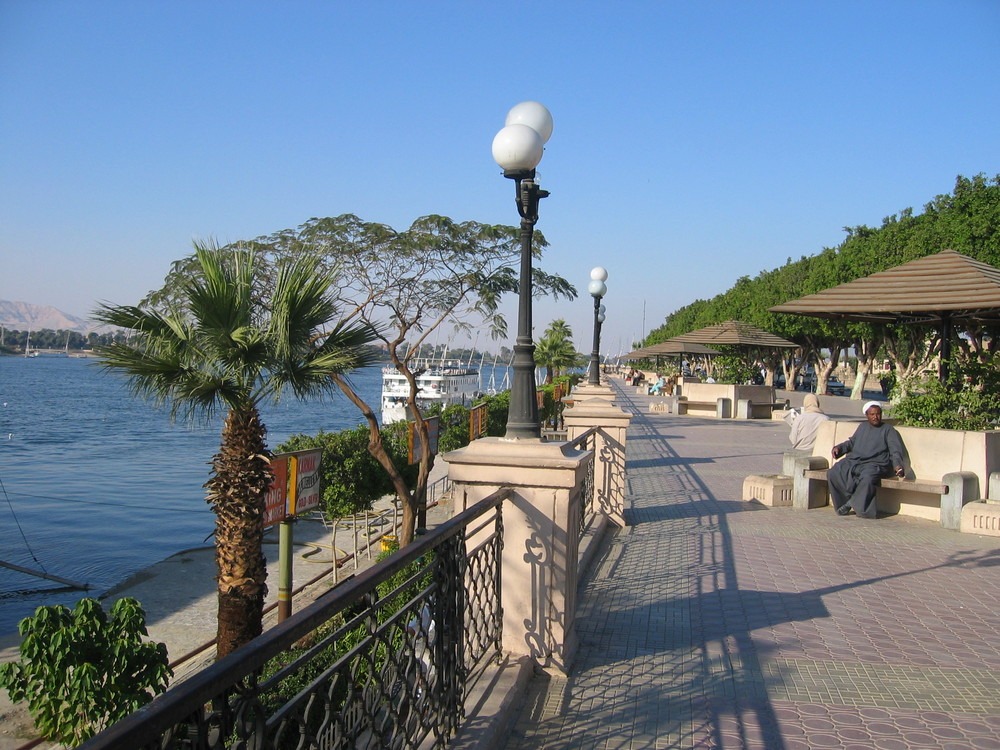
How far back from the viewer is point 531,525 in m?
4.14

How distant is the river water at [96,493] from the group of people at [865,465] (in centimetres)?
626

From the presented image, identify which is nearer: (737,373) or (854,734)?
Answer: (854,734)

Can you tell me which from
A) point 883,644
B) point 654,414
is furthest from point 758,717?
point 654,414

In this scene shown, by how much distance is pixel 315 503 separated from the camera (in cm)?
1053

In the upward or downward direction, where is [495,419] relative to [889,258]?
downward

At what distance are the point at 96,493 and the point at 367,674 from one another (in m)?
32.8

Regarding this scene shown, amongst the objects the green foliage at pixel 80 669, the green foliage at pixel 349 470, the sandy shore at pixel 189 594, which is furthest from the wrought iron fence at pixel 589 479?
the green foliage at pixel 349 470

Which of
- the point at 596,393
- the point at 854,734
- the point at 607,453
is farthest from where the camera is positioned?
the point at 596,393

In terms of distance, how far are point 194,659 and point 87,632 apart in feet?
12.6

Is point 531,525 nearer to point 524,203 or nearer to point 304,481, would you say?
point 524,203

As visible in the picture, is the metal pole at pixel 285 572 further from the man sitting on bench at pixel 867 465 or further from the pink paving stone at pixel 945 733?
the pink paving stone at pixel 945 733

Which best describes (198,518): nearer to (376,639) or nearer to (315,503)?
(315,503)

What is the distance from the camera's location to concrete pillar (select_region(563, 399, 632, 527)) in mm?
8859

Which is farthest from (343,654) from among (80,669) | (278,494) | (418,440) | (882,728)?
(418,440)
